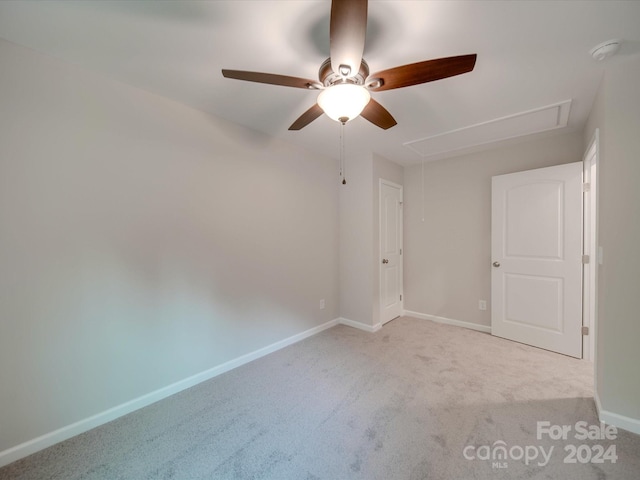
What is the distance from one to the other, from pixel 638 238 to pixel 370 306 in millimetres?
2351

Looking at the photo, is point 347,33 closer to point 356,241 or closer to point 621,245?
point 621,245

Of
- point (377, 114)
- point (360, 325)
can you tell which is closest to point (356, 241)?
point (360, 325)

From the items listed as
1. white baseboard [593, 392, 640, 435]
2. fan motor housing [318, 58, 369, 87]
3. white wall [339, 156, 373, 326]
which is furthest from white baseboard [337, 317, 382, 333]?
fan motor housing [318, 58, 369, 87]

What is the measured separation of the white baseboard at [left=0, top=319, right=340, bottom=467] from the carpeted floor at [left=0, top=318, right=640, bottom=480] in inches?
1.8

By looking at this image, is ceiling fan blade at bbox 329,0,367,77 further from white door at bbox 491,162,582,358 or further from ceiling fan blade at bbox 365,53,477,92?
white door at bbox 491,162,582,358

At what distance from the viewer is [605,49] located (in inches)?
58.5

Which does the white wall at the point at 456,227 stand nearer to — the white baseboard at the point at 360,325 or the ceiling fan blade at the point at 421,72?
the white baseboard at the point at 360,325

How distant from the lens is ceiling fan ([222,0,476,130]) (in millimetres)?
1053

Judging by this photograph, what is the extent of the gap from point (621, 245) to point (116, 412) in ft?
11.8

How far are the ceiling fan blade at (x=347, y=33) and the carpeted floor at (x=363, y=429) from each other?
82.5 inches

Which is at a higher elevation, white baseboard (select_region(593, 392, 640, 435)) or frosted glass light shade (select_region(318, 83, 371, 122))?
frosted glass light shade (select_region(318, 83, 371, 122))

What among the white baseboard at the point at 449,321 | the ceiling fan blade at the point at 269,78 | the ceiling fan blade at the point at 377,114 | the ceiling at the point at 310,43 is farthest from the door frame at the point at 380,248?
the ceiling fan blade at the point at 269,78

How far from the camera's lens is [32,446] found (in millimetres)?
1508

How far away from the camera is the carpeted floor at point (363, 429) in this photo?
1.39m
